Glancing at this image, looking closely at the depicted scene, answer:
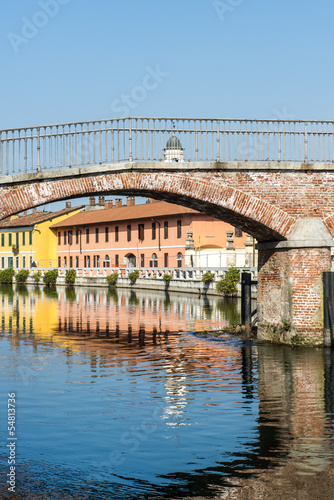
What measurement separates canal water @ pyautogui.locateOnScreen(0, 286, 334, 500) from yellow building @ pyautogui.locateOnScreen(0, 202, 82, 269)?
68287mm

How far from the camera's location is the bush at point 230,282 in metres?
47.2

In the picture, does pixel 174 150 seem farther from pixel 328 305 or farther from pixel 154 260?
pixel 154 260

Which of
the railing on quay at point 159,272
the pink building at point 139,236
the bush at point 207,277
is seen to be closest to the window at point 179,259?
the pink building at point 139,236

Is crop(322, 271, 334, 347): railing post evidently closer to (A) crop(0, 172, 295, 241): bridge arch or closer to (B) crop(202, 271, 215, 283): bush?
(A) crop(0, 172, 295, 241): bridge arch

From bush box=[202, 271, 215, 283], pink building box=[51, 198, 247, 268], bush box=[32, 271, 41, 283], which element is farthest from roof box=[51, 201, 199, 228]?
bush box=[202, 271, 215, 283]

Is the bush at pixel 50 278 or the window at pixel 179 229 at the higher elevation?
the window at pixel 179 229

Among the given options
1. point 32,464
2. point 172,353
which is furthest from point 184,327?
point 32,464

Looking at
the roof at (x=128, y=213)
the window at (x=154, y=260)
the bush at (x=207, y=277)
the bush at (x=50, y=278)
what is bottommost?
the bush at (x=50, y=278)

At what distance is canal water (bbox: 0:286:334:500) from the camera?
8734 millimetres

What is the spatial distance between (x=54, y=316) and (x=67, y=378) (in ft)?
58.5

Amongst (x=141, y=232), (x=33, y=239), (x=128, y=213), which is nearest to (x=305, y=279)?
(x=141, y=232)

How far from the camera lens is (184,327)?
90.2ft

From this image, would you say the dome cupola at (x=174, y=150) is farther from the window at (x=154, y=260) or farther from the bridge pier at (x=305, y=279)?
the window at (x=154, y=260)

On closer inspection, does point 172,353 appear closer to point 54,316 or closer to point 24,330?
point 24,330
